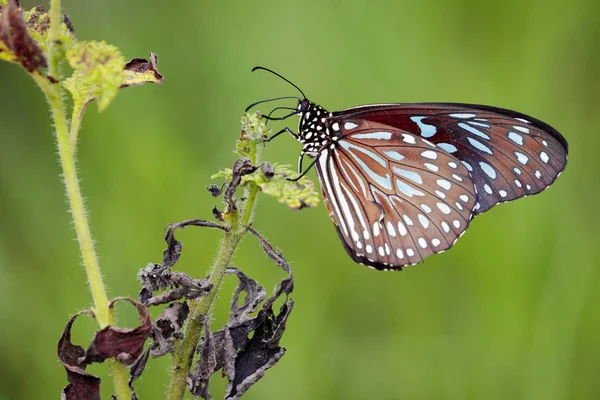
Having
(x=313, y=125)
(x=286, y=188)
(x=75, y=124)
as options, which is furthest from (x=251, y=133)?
(x=313, y=125)

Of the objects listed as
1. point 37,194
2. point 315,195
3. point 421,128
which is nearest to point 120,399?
point 315,195

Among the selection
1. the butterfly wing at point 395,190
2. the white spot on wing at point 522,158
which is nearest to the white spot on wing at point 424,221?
the butterfly wing at point 395,190

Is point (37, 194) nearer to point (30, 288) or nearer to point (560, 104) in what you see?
point (30, 288)

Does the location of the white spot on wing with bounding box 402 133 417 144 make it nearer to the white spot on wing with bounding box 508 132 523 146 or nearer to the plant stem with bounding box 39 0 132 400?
the white spot on wing with bounding box 508 132 523 146

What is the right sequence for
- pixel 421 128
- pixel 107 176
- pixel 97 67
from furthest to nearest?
1. pixel 107 176
2. pixel 421 128
3. pixel 97 67

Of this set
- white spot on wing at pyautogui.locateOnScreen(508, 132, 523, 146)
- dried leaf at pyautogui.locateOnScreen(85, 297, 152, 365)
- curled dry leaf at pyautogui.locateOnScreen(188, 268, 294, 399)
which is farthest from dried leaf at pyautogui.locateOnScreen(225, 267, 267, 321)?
white spot on wing at pyautogui.locateOnScreen(508, 132, 523, 146)

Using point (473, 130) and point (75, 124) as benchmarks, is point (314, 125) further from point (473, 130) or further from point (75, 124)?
point (75, 124)
